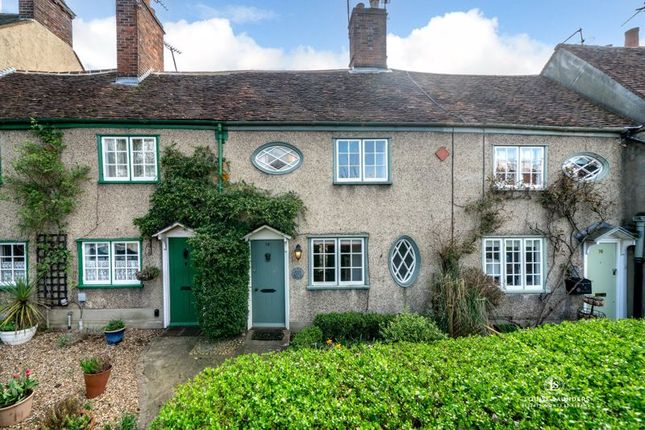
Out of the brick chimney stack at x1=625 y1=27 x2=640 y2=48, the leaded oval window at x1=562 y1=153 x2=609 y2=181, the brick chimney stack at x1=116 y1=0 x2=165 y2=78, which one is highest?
the brick chimney stack at x1=625 y1=27 x2=640 y2=48

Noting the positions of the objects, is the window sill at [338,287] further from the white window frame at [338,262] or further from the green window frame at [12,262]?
the green window frame at [12,262]

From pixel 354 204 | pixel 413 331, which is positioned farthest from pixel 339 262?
pixel 413 331

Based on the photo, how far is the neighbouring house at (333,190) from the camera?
876 centimetres

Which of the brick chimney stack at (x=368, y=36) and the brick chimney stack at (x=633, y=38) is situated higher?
the brick chimney stack at (x=633, y=38)

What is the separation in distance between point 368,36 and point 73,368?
14.6 m

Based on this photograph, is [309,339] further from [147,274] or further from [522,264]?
[522,264]

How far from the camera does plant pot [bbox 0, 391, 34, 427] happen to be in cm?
482

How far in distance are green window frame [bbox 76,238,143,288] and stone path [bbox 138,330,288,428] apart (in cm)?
225

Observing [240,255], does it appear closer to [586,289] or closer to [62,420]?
[62,420]

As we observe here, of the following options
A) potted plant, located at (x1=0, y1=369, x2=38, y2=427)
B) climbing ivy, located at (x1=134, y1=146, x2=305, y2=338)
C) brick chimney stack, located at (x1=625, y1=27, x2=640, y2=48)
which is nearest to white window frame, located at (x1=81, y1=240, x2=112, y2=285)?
climbing ivy, located at (x1=134, y1=146, x2=305, y2=338)

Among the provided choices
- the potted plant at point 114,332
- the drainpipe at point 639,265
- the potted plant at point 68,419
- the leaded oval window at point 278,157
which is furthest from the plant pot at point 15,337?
the drainpipe at point 639,265

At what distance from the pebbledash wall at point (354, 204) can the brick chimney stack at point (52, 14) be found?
776 cm

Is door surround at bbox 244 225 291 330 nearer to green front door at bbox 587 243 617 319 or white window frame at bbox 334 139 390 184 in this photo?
white window frame at bbox 334 139 390 184

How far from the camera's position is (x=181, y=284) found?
8.92m
